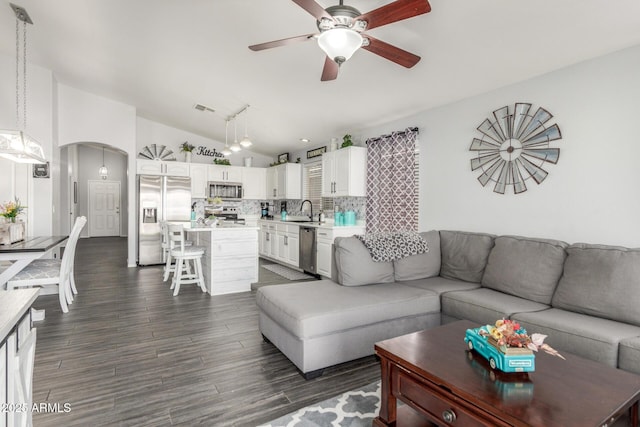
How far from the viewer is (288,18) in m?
2.85

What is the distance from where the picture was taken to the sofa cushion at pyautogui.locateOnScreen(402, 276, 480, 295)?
9.96ft

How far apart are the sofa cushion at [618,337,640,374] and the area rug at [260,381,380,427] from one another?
1437mm

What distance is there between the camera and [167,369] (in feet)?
8.26

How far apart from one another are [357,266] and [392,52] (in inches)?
71.3

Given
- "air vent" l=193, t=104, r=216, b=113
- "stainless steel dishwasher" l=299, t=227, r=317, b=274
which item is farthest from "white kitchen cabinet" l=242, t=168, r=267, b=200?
"stainless steel dishwasher" l=299, t=227, r=317, b=274

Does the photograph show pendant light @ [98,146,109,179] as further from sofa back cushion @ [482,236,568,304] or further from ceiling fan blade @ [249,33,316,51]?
sofa back cushion @ [482,236,568,304]

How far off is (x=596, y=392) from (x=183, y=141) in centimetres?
798

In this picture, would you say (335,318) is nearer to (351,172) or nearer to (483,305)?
(483,305)

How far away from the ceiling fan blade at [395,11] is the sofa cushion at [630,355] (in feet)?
7.17

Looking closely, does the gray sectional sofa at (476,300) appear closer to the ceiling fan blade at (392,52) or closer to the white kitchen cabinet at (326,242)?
the ceiling fan blade at (392,52)

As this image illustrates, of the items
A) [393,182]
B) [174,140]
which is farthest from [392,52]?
[174,140]

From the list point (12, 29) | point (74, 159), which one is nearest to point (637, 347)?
point (12, 29)

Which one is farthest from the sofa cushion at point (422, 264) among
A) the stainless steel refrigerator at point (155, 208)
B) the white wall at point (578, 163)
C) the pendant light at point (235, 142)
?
the stainless steel refrigerator at point (155, 208)

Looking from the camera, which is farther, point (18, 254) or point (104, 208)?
point (104, 208)
